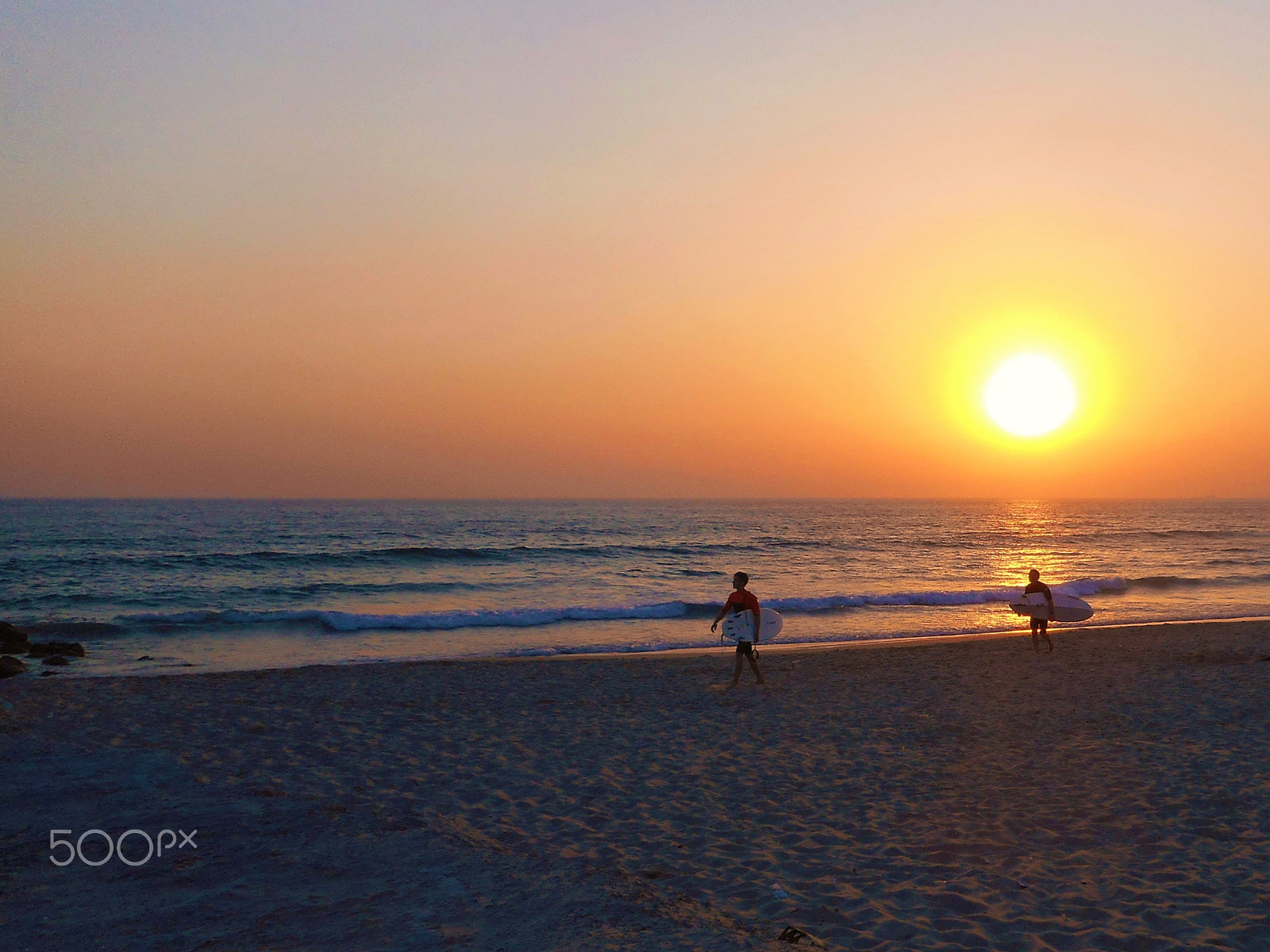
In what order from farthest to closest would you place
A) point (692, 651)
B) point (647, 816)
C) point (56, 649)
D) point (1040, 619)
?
point (692, 651) → point (56, 649) → point (1040, 619) → point (647, 816)

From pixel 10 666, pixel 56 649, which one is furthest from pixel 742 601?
pixel 56 649

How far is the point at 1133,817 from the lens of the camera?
755 cm

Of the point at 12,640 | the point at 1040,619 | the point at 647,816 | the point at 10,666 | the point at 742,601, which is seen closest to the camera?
the point at 647,816

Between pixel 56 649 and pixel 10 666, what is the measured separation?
3.37 meters

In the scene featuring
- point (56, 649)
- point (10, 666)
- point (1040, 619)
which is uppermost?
point (1040, 619)

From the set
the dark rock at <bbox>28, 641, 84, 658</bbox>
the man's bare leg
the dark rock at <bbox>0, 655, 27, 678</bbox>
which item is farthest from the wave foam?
the man's bare leg

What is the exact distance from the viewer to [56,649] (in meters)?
20.0

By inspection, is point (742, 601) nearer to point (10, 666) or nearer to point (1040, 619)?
point (1040, 619)

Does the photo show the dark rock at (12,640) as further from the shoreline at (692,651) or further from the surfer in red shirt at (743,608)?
the surfer in red shirt at (743,608)

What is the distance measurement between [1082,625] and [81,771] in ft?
82.0

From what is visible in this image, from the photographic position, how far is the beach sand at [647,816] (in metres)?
5.55

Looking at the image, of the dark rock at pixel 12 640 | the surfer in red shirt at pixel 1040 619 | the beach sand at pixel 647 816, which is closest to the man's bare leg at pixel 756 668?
the beach sand at pixel 647 816

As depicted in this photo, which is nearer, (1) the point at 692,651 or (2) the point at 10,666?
(2) the point at 10,666

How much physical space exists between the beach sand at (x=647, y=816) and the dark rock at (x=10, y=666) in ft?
11.0
